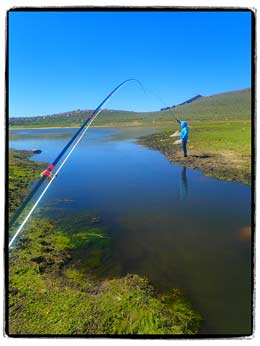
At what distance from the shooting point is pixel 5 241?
2.87m

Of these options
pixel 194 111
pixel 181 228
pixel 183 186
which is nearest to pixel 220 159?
pixel 183 186

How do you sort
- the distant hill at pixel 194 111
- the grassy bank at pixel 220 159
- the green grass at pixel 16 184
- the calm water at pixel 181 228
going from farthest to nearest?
the distant hill at pixel 194 111, the grassy bank at pixel 220 159, the green grass at pixel 16 184, the calm water at pixel 181 228

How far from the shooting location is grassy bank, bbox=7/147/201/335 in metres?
3.17

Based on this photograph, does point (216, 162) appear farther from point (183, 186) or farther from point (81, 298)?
point (81, 298)

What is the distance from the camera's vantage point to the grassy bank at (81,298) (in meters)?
3.17

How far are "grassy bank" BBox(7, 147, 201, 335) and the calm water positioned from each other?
219 millimetres

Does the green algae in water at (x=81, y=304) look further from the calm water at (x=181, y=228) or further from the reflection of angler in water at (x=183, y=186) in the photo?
the reflection of angler in water at (x=183, y=186)

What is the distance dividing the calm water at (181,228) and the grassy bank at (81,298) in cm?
22

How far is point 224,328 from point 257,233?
1.07 meters

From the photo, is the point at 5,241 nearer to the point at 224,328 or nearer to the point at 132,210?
the point at 224,328

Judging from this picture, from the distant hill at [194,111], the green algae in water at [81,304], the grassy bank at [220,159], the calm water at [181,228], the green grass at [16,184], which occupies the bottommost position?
the green algae in water at [81,304]

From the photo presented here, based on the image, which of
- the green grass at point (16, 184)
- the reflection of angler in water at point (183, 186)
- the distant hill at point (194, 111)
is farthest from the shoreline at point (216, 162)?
the distant hill at point (194, 111)

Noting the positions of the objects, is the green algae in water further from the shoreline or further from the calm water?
the shoreline

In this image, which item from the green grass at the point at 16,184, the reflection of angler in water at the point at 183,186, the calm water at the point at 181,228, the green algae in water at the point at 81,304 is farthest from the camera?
the reflection of angler in water at the point at 183,186
